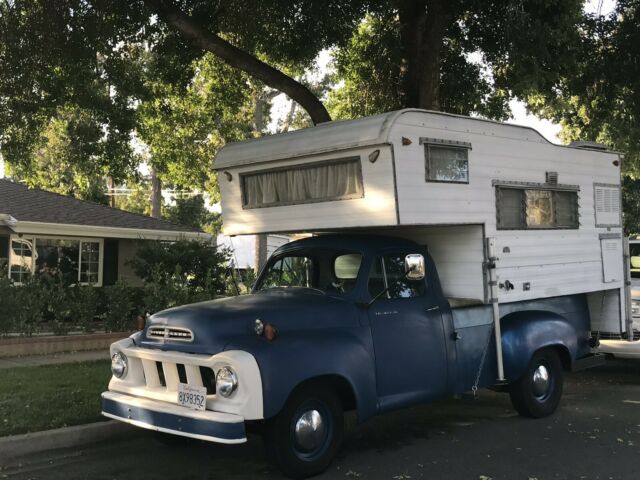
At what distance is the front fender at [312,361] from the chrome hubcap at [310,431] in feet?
1.09

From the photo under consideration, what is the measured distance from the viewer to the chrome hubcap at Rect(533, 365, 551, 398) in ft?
22.6

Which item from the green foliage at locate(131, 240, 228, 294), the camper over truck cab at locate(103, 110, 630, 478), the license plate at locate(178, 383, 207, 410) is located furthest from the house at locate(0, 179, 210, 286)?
the license plate at locate(178, 383, 207, 410)

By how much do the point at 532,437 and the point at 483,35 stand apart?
8596 millimetres

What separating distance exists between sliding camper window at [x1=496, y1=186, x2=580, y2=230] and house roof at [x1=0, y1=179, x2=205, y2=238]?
41.4ft

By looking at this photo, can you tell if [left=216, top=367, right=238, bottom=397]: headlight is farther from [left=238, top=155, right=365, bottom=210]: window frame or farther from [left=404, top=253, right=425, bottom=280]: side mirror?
[left=238, top=155, right=365, bottom=210]: window frame

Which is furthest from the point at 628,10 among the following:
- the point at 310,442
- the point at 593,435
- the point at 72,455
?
the point at 72,455

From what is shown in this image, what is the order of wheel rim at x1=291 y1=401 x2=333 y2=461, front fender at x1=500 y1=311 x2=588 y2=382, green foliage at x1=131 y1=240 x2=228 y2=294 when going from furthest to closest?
green foliage at x1=131 y1=240 x2=228 y2=294 < front fender at x1=500 y1=311 x2=588 y2=382 < wheel rim at x1=291 y1=401 x2=333 y2=461

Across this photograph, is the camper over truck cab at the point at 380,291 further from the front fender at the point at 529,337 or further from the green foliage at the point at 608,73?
the green foliage at the point at 608,73

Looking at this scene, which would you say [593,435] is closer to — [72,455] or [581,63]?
[72,455]

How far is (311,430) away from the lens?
4.93m

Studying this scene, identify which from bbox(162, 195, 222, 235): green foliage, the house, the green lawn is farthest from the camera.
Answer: bbox(162, 195, 222, 235): green foliage

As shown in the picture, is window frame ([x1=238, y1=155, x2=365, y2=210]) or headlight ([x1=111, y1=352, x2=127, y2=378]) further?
window frame ([x1=238, y1=155, x2=365, y2=210])

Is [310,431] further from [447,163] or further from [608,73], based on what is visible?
[608,73]

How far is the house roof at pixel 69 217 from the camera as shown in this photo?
16.0 metres
